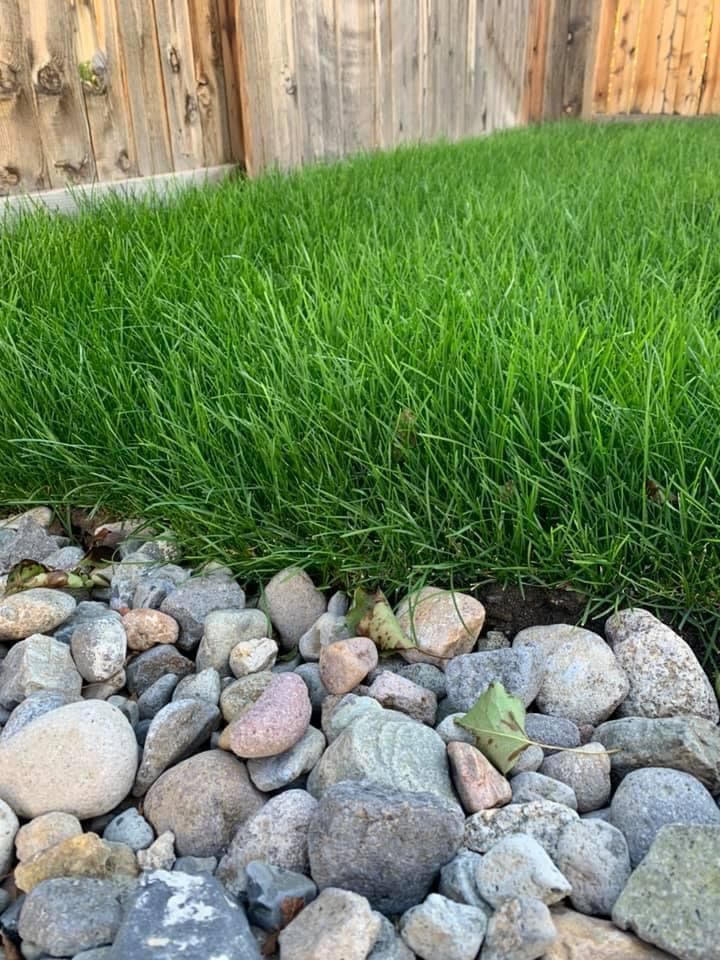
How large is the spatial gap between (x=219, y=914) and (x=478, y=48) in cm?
673

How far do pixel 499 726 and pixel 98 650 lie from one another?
62cm

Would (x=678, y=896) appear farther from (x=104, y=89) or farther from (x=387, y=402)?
(x=104, y=89)

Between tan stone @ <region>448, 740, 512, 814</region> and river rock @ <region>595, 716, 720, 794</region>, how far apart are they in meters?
0.16

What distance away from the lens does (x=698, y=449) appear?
1.34m

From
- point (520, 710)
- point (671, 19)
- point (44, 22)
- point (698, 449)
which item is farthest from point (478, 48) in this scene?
point (520, 710)

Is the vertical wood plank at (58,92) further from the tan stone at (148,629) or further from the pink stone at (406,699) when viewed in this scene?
the pink stone at (406,699)

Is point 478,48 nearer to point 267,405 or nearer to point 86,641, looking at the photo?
point 267,405

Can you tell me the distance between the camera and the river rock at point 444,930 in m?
0.85

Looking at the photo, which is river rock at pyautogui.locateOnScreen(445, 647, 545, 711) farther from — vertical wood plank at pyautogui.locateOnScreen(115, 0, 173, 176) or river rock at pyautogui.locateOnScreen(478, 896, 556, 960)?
vertical wood plank at pyautogui.locateOnScreen(115, 0, 173, 176)

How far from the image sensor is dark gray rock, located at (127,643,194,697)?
1.33 metres

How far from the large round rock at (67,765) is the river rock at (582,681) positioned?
58cm

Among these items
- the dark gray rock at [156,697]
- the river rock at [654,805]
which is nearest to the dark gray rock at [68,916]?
the dark gray rock at [156,697]

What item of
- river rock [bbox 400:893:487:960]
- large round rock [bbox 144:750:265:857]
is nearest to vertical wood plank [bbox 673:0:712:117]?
large round rock [bbox 144:750:265:857]

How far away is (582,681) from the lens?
47.9 inches
